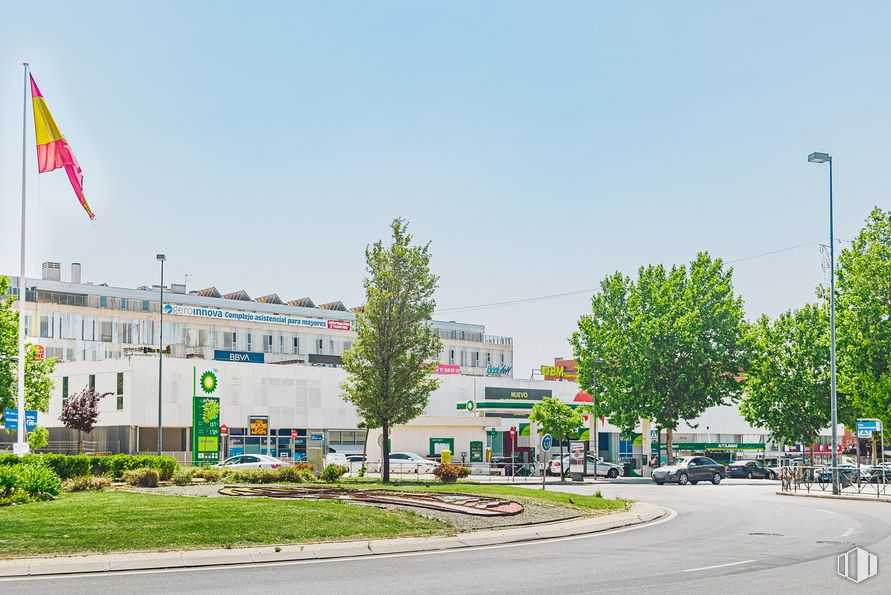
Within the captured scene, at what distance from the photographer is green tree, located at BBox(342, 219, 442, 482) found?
40344mm

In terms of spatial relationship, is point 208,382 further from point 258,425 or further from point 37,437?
point 37,437

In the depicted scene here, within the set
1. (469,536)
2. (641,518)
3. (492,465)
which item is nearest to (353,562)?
(469,536)

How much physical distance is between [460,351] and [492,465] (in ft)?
246

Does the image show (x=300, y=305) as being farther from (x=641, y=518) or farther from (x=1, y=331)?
(x=641, y=518)

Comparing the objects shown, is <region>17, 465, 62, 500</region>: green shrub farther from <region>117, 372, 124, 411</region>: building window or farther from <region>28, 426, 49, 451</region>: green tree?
<region>117, 372, 124, 411</region>: building window

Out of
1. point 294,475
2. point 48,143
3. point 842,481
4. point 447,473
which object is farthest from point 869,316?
point 48,143

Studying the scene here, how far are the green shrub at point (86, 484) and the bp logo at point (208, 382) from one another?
37650 millimetres

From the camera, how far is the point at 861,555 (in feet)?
58.7

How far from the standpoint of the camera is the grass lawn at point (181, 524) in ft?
57.5

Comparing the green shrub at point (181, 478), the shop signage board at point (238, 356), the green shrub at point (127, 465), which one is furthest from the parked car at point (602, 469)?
the green shrub at point (181, 478)

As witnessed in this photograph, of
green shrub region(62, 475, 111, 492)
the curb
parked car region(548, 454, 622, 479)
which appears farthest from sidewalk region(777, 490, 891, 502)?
green shrub region(62, 475, 111, 492)

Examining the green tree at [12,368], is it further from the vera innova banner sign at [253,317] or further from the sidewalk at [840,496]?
the vera innova banner sign at [253,317]

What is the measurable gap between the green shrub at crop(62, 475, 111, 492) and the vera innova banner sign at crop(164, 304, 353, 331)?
78803 millimetres

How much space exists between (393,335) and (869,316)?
2698cm
